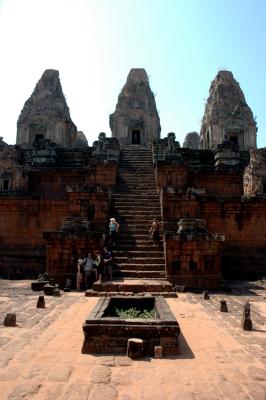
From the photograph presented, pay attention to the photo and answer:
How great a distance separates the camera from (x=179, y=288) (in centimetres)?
972

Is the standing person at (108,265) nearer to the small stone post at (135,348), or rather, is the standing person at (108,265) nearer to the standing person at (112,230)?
the standing person at (112,230)

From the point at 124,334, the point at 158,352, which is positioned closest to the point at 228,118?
the point at 124,334

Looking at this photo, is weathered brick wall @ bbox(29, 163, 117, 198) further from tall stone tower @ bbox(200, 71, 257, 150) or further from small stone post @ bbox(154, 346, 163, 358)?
tall stone tower @ bbox(200, 71, 257, 150)

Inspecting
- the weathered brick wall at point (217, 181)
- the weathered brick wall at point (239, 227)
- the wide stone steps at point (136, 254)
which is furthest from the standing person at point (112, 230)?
the weathered brick wall at point (217, 181)

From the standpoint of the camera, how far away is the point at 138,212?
13.5m

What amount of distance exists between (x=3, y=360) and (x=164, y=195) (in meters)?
9.11

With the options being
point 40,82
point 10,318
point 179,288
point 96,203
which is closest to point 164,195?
point 96,203

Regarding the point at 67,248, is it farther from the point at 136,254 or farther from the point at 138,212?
the point at 138,212

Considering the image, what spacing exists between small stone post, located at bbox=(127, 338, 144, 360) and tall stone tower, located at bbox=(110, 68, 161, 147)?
27836 mm

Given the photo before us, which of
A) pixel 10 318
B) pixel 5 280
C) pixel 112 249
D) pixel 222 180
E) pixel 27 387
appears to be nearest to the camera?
pixel 27 387

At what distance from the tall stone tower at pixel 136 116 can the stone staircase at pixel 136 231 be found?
14330 mm

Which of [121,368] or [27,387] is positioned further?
[121,368]

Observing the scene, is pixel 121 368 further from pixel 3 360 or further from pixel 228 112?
pixel 228 112

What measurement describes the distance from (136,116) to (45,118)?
25.8ft
